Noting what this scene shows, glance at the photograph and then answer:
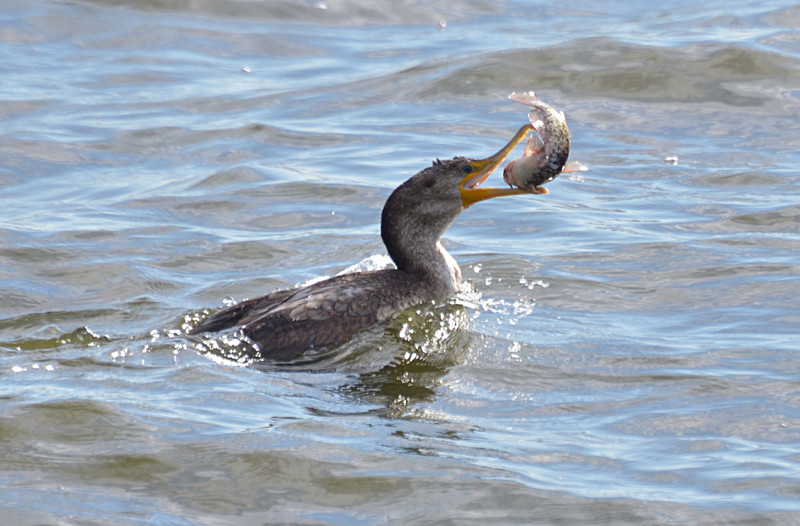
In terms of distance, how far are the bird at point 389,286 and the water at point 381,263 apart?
0.56 feet

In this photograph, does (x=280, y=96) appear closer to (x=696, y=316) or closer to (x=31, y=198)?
(x=31, y=198)

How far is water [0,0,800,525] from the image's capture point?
6.17m

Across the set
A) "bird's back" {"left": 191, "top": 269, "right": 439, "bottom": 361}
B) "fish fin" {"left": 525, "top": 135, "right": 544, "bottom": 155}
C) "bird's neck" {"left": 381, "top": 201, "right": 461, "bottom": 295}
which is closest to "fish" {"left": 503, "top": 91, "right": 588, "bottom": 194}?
"fish fin" {"left": 525, "top": 135, "right": 544, "bottom": 155}

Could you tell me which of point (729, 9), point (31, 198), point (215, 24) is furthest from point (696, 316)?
point (215, 24)

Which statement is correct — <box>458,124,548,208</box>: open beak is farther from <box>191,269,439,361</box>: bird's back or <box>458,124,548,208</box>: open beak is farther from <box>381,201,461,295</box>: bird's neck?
<box>191,269,439,361</box>: bird's back

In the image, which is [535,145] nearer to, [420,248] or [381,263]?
[420,248]

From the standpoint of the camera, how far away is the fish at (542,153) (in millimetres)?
7609

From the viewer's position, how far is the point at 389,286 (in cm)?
830

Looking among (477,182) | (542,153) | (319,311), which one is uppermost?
(542,153)

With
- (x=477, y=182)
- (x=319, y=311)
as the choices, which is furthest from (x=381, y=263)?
(x=319, y=311)

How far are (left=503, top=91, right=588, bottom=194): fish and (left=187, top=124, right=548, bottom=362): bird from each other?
8 cm

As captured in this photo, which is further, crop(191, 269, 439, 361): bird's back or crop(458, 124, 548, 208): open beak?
crop(458, 124, 548, 208): open beak

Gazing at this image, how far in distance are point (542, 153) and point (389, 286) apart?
1298 mm

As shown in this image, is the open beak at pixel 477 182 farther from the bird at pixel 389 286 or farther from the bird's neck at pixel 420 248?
the bird's neck at pixel 420 248
